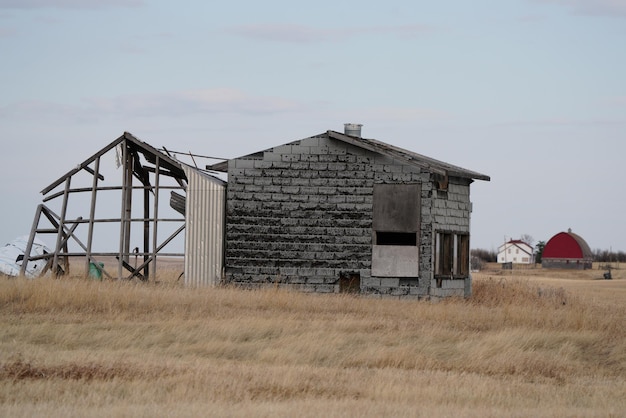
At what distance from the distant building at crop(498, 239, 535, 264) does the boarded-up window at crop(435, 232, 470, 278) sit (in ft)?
262

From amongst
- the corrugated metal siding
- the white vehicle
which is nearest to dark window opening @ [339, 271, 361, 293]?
the corrugated metal siding

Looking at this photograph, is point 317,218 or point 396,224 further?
point 317,218

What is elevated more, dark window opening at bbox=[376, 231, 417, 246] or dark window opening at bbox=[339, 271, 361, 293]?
dark window opening at bbox=[376, 231, 417, 246]

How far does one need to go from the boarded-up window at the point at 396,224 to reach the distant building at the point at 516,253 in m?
83.0

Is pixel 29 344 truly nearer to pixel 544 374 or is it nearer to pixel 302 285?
pixel 544 374

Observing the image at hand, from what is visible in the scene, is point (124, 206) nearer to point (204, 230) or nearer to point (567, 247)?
point (204, 230)

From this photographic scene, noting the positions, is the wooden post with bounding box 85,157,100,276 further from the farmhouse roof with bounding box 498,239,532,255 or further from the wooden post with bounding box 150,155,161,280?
the farmhouse roof with bounding box 498,239,532,255

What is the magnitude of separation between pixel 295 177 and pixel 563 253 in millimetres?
63278

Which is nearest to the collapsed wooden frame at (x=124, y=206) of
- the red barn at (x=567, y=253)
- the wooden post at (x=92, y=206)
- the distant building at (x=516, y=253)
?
the wooden post at (x=92, y=206)

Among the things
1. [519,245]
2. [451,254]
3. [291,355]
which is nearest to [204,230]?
[451,254]

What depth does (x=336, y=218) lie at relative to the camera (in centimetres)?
2752

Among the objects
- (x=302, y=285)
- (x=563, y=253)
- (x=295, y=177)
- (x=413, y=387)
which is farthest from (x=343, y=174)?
(x=563, y=253)

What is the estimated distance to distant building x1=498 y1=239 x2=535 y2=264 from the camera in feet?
357

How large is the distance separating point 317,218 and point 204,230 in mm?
3350
